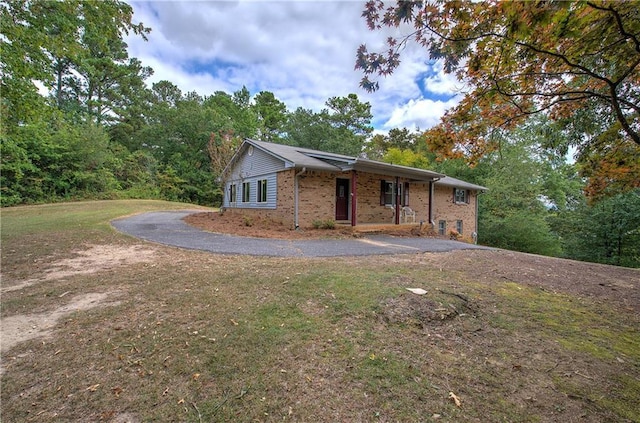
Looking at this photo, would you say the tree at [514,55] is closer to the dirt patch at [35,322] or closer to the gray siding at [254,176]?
the dirt patch at [35,322]

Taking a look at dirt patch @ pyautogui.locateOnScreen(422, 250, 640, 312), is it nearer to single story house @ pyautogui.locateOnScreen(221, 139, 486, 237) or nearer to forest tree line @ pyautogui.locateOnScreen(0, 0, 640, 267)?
forest tree line @ pyautogui.locateOnScreen(0, 0, 640, 267)

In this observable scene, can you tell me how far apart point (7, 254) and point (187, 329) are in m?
6.52

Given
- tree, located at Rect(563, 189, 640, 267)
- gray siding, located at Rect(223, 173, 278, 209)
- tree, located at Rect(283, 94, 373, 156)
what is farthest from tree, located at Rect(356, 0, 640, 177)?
tree, located at Rect(283, 94, 373, 156)

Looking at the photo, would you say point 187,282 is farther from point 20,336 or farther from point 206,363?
point 206,363

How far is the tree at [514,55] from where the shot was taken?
2291 millimetres

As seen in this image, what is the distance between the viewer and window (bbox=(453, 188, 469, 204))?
62.7ft

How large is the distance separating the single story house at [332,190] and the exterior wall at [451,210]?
0.22ft

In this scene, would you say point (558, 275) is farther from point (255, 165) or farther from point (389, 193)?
point (255, 165)

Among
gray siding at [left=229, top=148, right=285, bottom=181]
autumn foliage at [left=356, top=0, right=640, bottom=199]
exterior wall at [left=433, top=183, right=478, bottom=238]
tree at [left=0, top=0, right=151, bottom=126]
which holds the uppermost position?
tree at [left=0, top=0, right=151, bottom=126]

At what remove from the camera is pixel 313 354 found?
102 inches

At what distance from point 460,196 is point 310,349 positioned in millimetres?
19833

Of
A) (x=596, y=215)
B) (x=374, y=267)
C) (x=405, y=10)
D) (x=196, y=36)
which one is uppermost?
(x=196, y=36)

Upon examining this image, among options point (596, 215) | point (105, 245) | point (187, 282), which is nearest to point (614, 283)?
point (187, 282)

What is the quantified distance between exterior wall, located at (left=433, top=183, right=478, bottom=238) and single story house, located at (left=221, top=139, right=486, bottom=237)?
0.07 m
